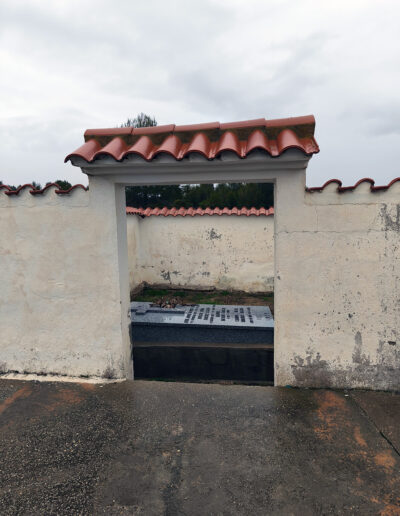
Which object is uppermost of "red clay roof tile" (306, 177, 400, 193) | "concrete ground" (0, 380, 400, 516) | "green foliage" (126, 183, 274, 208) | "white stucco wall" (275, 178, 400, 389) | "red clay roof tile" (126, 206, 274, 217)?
"green foliage" (126, 183, 274, 208)

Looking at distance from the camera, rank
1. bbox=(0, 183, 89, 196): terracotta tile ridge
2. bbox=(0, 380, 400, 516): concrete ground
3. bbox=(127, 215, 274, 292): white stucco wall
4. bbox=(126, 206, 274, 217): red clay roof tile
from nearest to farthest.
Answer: bbox=(0, 380, 400, 516): concrete ground → bbox=(0, 183, 89, 196): terracotta tile ridge → bbox=(126, 206, 274, 217): red clay roof tile → bbox=(127, 215, 274, 292): white stucco wall

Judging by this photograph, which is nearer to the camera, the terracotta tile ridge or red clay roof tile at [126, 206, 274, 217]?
the terracotta tile ridge

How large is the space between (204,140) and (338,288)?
6.72 ft

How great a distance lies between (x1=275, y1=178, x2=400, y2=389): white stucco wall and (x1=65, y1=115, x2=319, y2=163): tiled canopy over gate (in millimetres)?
458

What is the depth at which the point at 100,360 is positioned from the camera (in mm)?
3500

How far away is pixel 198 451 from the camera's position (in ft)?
7.64

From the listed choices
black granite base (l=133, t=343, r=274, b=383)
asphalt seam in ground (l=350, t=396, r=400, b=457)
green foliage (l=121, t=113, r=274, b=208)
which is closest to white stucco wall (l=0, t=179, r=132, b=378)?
black granite base (l=133, t=343, r=274, b=383)

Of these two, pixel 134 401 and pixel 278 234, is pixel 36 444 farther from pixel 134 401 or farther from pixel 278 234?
pixel 278 234

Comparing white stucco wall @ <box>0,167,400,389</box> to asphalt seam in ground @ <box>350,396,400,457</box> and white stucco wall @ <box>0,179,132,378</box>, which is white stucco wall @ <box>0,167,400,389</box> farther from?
asphalt seam in ground @ <box>350,396,400,457</box>

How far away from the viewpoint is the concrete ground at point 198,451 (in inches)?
75.2

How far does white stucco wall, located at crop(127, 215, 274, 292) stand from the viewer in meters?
9.88

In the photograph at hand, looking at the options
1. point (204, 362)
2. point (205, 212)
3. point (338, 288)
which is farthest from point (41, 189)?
point (205, 212)

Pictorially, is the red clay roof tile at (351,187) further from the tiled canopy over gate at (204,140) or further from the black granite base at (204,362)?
the black granite base at (204,362)

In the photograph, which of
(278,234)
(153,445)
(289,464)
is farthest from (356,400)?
(153,445)
